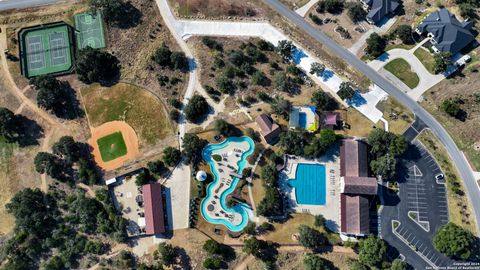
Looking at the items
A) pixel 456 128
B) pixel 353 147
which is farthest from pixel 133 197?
pixel 456 128

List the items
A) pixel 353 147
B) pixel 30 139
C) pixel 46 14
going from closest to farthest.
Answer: pixel 353 147
pixel 30 139
pixel 46 14

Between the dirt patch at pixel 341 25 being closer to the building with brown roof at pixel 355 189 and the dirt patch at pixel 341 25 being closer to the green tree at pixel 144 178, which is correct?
the building with brown roof at pixel 355 189

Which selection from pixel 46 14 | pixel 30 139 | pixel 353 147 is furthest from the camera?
pixel 46 14

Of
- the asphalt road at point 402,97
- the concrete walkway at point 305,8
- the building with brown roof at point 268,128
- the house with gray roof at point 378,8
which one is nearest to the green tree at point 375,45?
the asphalt road at point 402,97

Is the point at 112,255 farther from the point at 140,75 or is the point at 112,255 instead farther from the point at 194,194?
the point at 140,75

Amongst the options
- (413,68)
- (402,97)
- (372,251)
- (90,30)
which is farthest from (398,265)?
(90,30)

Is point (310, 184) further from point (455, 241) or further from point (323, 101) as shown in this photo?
point (455, 241)
